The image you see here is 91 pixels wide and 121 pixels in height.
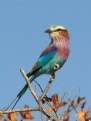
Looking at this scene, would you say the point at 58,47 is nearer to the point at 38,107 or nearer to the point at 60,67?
the point at 60,67

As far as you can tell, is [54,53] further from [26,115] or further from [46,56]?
[26,115]

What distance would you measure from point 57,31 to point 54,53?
1.72 feet

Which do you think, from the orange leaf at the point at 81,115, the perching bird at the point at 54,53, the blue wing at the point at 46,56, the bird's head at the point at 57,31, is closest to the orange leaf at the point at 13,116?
the orange leaf at the point at 81,115

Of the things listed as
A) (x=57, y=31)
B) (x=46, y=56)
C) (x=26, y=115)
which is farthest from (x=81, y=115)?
(x=46, y=56)

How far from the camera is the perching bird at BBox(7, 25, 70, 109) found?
28.3ft

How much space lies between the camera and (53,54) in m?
9.02

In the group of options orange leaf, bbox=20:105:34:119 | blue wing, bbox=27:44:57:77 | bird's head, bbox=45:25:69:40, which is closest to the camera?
orange leaf, bbox=20:105:34:119

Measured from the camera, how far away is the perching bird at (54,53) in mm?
8625

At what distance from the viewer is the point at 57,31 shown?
345 inches

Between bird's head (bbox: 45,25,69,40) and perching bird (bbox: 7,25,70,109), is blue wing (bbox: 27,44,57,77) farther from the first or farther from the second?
bird's head (bbox: 45,25,69,40)

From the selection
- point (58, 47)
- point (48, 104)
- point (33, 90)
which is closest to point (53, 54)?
point (58, 47)

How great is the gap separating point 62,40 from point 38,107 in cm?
379

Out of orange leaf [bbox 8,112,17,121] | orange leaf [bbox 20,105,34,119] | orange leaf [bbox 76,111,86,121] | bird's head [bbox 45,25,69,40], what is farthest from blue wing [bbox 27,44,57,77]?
orange leaf [bbox 76,111,86,121]

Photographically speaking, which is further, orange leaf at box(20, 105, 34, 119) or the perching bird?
the perching bird
